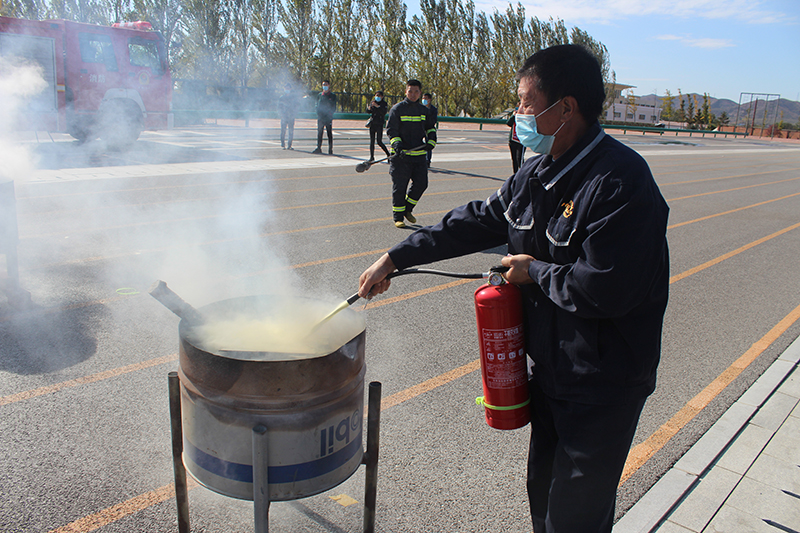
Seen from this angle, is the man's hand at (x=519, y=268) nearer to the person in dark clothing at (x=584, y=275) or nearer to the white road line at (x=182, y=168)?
the person in dark clothing at (x=584, y=275)

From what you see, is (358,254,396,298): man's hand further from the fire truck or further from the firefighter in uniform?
the fire truck

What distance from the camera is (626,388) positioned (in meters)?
1.75

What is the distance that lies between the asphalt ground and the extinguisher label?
0.82 meters

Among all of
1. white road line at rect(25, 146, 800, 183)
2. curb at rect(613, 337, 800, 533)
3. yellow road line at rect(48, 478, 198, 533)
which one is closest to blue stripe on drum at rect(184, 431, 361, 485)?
yellow road line at rect(48, 478, 198, 533)

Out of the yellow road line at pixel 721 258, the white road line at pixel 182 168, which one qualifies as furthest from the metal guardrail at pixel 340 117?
the yellow road line at pixel 721 258

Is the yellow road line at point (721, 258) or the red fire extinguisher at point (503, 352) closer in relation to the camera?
the red fire extinguisher at point (503, 352)

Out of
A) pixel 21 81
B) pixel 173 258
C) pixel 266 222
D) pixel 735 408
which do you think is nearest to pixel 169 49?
pixel 21 81

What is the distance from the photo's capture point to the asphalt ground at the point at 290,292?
262 cm

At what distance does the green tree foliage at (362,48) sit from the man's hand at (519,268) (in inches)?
343

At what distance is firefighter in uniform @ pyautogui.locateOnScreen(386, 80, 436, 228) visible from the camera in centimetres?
814

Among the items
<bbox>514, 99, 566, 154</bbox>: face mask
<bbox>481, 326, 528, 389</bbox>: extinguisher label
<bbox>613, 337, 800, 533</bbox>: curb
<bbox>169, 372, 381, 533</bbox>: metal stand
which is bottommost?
<bbox>613, 337, 800, 533</bbox>: curb

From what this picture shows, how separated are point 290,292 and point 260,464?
1707 mm

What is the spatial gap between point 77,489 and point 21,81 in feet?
32.1

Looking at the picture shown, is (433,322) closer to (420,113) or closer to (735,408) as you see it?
(735,408)
